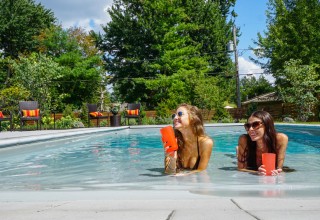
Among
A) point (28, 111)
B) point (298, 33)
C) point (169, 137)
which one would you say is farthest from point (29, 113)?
point (298, 33)

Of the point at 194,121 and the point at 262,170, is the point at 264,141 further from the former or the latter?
the point at 194,121

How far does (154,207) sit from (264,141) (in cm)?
221

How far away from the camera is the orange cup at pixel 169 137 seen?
11.9ft

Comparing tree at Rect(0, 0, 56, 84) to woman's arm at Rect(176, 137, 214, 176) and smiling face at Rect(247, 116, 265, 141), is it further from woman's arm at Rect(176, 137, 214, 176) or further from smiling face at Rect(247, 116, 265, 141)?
smiling face at Rect(247, 116, 265, 141)

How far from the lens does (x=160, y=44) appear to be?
36281mm

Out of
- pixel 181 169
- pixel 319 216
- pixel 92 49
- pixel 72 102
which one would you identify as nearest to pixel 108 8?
pixel 92 49

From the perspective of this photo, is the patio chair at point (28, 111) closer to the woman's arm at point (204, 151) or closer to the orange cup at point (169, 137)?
the woman's arm at point (204, 151)

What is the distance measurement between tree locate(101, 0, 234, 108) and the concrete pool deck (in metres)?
30.6

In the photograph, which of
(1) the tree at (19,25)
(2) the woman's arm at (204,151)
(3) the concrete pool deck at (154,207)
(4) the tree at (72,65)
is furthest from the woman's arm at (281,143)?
(4) the tree at (72,65)

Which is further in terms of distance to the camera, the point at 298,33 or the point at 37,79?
the point at 298,33

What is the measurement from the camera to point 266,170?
3.95 metres

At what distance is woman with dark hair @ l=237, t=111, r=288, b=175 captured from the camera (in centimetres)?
402

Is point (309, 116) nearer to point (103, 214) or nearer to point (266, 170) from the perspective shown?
point (266, 170)

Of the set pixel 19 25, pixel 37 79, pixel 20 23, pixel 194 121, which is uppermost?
pixel 20 23
